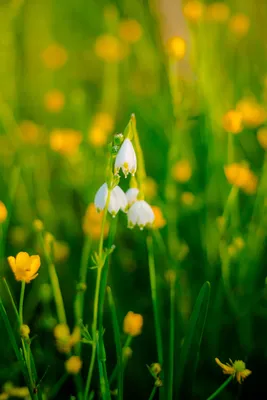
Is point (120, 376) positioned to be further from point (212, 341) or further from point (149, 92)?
point (149, 92)

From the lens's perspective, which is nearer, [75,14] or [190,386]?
[190,386]

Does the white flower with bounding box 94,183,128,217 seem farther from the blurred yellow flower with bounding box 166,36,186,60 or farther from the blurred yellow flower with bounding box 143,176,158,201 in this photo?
the blurred yellow flower with bounding box 166,36,186,60

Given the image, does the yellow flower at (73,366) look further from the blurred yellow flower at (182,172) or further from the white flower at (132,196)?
the blurred yellow flower at (182,172)

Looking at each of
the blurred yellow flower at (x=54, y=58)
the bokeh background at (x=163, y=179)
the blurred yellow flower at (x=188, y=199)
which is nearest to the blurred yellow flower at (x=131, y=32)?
the bokeh background at (x=163, y=179)

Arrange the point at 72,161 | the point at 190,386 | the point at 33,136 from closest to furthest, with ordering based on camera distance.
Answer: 1. the point at 190,386
2. the point at 72,161
3. the point at 33,136

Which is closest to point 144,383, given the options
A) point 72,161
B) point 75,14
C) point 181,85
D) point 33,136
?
point 72,161

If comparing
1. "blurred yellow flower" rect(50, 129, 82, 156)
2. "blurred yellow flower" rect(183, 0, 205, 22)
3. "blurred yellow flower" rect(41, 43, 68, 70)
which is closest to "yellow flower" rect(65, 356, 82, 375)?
"blurred yellow flower" rect(50, 129, 82, 156)

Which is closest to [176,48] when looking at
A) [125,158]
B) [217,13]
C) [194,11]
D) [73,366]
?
[194,11]
